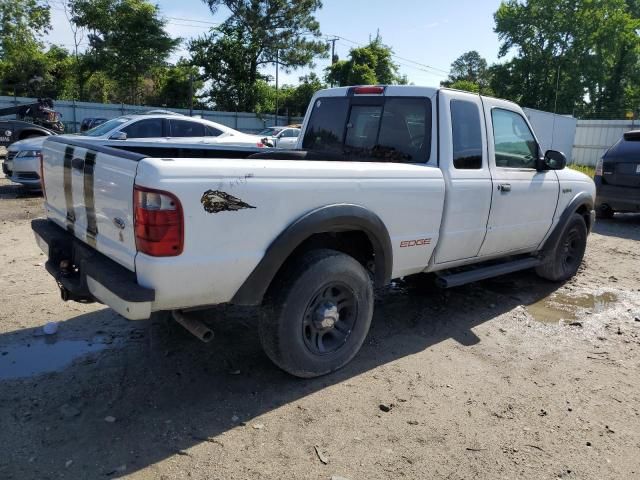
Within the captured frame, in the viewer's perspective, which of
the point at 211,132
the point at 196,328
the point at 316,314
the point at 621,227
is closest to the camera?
the point at 196,328

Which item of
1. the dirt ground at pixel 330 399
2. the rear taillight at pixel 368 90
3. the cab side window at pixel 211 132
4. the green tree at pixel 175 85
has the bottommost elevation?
the dirt ground at pixel 330 399

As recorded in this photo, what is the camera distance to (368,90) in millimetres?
4625

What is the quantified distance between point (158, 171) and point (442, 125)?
2.40 m

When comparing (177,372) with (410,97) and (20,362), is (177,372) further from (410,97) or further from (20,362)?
(410,97)

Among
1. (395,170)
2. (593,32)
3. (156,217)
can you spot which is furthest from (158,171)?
(593,32)

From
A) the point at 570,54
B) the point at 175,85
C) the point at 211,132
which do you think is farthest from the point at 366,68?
the point at 211,132

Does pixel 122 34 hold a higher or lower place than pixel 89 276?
higher

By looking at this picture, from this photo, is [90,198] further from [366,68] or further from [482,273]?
[366,68]

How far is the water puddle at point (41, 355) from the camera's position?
3594mm

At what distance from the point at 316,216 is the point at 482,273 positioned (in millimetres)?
2157

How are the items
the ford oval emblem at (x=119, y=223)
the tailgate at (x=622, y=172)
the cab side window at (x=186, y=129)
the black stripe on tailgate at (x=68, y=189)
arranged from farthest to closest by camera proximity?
1. the cab side window at (x=186, y=129)
2. the tailgate at (x=622, y=172)
3. the black stripe on tailgate at (x=68, y=189)
4. the ford oval emblem at (x=119, y=223)

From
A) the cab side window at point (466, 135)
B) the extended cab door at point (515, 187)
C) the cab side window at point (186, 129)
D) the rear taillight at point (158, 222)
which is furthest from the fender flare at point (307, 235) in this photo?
the cab side window at point (186, 129)

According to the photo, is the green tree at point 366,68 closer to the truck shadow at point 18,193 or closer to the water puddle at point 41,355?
the truck shadow at point 18,193

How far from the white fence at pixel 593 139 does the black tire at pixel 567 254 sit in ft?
67.9
